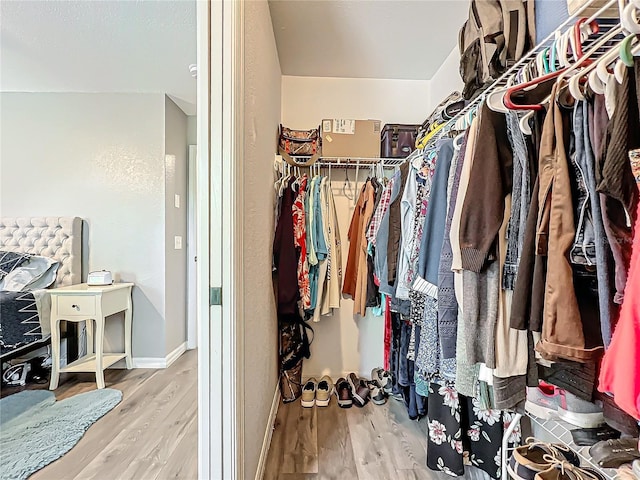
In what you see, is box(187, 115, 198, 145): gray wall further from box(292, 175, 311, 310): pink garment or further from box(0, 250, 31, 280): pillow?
box(292, 175, 311, 310): pink garment

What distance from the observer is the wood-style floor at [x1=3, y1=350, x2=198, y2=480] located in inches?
65.9

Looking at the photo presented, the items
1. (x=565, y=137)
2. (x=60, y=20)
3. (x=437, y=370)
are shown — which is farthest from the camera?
(x=60, y=20)

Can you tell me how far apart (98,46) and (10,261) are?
5.64ft

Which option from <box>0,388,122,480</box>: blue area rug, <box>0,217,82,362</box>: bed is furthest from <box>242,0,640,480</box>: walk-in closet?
<box>0,217,82,362</box>: bed

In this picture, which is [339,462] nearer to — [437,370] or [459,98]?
[437,370]

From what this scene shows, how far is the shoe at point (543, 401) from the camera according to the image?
3.13 feet

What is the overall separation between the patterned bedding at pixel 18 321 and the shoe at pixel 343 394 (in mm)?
2153

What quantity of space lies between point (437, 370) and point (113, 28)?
2.57 m

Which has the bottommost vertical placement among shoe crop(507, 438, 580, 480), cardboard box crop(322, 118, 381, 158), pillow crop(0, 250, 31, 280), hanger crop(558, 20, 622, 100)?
shoe crop(507, 438, 580, 480)

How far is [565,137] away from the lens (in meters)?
0.80

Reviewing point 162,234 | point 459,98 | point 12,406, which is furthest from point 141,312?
point 459,98

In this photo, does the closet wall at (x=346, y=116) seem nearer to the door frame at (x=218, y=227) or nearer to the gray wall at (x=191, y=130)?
the gray wall at (x=191, y=130)

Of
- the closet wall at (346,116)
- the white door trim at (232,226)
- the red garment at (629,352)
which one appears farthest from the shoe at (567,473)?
the closet wall at (346,116)

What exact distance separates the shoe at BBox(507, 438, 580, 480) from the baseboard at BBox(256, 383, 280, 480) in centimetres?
103
